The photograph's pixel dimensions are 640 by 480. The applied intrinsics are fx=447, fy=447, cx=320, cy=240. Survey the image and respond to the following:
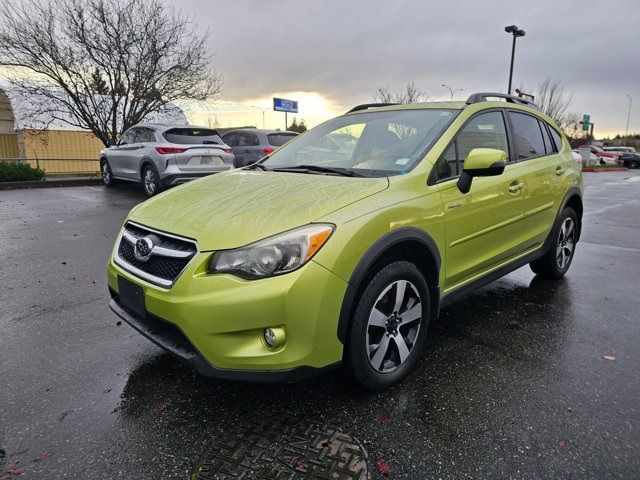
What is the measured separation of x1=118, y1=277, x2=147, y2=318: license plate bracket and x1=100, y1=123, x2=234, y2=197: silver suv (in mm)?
7528

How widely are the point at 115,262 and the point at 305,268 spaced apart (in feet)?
4.50

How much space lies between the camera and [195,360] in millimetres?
2182

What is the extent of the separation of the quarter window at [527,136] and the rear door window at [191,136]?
760 centimetres

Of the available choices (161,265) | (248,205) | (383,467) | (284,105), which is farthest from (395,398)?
(284,105)

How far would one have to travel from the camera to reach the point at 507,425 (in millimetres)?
2309

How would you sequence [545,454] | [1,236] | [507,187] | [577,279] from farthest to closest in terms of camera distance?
[1,236] < [577,279] < [507,187] < [545,454]

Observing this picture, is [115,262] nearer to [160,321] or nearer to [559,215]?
[160,321]

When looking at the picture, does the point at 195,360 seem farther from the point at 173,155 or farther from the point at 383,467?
the point at 173,155

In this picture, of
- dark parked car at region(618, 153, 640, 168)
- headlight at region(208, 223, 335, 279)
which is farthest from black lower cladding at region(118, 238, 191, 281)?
dark parked car at region(618, 153, 640, 168)

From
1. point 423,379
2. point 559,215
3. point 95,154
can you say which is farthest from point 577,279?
point 95,154

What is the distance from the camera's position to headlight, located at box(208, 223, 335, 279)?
6.97 ft

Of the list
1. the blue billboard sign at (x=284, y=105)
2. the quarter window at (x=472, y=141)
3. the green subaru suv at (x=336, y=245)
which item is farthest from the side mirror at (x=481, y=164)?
the blue billboard sign at (x=284, y=105)

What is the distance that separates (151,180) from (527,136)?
851 centimetres

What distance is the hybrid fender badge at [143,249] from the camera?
8.06ft
